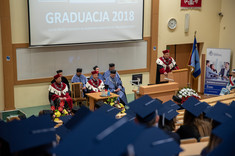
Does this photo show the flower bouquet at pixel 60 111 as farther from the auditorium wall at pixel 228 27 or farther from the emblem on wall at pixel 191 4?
the auditorium wall at pixel 228 27

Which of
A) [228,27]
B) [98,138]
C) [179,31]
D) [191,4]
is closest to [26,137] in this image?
[98,138]

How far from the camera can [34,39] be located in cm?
1002

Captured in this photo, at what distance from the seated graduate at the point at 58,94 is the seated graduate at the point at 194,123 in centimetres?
474

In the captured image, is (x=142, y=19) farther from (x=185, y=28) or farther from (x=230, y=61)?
(x=230, y=61)

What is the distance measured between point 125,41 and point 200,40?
129 inches

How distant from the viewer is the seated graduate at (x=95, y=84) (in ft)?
31.8

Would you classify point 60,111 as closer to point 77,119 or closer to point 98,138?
point 77,119

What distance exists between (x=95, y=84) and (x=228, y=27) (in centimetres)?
598

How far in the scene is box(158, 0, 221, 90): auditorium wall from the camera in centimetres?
1212

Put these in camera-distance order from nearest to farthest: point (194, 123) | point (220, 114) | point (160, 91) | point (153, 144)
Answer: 1. point (153, 144)
2. point (220, 114)
3. point (194, 123)
4. point (160, 91)

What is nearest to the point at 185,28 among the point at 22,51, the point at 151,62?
the point at 151,62

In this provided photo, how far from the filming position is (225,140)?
2.52 meters

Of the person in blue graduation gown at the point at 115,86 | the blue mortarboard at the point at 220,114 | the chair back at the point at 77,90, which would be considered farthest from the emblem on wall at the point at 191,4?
the blue mortarboard at the point at 220,114

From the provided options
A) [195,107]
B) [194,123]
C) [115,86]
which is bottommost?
[115,86]
